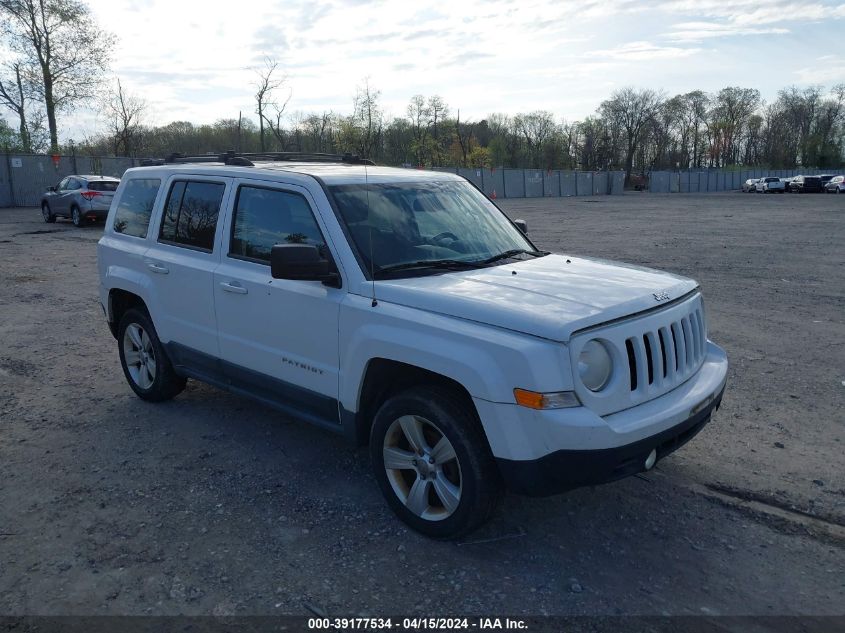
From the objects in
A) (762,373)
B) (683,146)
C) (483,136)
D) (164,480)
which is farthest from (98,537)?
(683,146)

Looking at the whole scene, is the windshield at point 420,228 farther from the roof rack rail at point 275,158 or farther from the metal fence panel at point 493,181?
the metal fence panel at point 493,181

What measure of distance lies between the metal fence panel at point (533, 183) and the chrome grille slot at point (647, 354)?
57.0m

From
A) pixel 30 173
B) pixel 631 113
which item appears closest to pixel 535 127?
pixel 631 113

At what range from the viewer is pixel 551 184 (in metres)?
63.2

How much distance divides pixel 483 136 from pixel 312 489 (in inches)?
4082

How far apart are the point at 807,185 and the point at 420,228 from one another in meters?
69.6

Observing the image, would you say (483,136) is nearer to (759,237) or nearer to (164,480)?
(759,237)

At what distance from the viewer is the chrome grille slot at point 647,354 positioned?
3297 millimetres

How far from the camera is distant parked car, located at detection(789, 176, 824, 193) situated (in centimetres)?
6306

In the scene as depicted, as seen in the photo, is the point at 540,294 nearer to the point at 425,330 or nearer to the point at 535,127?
the point at 425,330

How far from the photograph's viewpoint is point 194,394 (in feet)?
20.5

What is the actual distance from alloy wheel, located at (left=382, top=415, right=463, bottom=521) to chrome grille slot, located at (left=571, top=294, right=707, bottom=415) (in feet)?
2.74

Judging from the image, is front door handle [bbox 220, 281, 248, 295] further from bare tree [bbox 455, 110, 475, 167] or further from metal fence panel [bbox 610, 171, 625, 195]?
bare tree [bbox 455, 110, 475, 167]

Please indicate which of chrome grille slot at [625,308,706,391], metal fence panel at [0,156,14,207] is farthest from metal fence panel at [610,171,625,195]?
chrome grille slot at [625,308,706,391]
